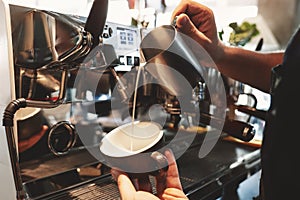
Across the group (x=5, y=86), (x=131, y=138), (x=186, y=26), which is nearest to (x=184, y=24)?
(x=186, y=26)

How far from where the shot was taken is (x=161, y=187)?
0.54 metres

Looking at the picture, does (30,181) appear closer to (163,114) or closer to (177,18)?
(163,114)

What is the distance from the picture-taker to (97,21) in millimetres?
519

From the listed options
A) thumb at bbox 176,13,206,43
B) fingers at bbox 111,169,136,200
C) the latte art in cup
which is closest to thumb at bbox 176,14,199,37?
thumb at bbox 176,13,206,43

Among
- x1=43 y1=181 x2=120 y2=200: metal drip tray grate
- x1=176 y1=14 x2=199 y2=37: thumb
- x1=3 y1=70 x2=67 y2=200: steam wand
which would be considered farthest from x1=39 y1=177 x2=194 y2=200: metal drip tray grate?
x1=176 y1=14 x2=199 y2=37: thumb

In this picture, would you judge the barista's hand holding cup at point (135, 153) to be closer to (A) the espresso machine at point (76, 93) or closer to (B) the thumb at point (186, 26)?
(A) the espresso machine at point (76, 93)

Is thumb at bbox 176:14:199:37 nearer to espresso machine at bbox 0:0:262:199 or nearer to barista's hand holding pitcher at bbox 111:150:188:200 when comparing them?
espresso machine at bbox 0:0:262:199

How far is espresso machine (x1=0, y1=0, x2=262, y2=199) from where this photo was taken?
542 mm

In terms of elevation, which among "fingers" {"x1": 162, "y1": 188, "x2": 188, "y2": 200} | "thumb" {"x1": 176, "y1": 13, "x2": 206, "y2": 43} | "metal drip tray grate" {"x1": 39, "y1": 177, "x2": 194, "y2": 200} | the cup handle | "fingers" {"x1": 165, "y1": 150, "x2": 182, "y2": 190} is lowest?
"metal drip tray grate" {"x1": 39, "y1": 177, "x2": 194, "y2": 200}

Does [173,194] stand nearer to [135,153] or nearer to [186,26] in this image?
[135,153]

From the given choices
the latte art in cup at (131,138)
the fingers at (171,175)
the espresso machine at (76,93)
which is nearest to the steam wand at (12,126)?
the espresso machine at (76,93)

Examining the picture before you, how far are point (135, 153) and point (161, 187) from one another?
0.31 ft

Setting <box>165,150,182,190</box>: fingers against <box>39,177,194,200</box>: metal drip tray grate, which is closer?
<box>165,150,182,190</box>: fingers

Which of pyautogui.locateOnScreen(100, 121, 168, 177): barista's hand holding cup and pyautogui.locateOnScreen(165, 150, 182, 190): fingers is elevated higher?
pyautogui.locateOnScreen(100, 121, 168, 177): barista's hand holding cup
